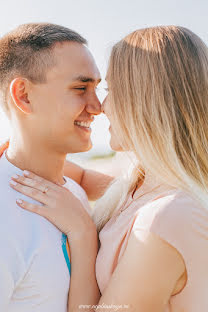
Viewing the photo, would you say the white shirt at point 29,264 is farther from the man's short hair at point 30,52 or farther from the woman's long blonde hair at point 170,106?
the man's short hair at point 30,52

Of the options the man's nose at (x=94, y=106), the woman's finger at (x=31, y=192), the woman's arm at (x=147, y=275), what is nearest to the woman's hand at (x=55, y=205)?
the woman's finger at (x=31, y=192)

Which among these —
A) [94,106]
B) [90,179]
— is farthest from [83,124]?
[90,179]

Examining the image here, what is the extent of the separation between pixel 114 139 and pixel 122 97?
0.46m

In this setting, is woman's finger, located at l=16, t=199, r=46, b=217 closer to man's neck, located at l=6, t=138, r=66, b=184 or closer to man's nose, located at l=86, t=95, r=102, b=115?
man's neck, located at l=6, t=138, r=66, b=184

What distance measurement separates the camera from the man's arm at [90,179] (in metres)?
3.66

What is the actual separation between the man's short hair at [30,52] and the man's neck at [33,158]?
0.50 metres

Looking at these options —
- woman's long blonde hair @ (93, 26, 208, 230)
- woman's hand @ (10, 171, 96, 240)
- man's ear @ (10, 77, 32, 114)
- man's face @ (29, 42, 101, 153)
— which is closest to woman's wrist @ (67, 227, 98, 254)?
woman's hand @ (10, 171, 96, 240)

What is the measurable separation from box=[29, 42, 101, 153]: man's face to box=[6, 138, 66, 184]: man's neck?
3.1 inches

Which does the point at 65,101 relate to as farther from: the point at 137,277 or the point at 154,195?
the point at 137,277

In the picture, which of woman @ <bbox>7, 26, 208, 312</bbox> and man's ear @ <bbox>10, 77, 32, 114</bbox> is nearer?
woman @ <bbox>7, 26, 208, 312</bbox>

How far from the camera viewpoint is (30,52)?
8.64 ft

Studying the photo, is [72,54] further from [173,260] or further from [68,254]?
[173,260]

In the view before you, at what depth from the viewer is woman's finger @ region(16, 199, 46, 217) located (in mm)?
2145

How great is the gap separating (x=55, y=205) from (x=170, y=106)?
3.38 ft
